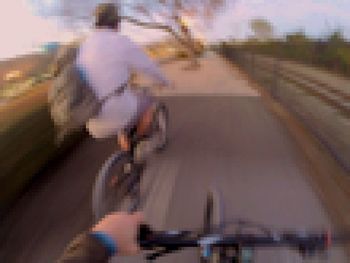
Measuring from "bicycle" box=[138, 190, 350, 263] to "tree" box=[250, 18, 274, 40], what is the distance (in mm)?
501

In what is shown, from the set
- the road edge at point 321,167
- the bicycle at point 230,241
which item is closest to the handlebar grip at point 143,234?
the bicycle at point 230,241

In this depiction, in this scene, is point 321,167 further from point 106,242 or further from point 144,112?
point 106,242

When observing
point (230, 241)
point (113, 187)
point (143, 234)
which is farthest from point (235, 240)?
point (113, 187)

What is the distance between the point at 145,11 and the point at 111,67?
6.1 inches

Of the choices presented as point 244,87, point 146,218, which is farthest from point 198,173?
point 244,87

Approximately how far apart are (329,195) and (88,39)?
2.21ft

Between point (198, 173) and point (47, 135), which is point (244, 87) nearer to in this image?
point (198, 173)

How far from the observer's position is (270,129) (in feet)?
4.11

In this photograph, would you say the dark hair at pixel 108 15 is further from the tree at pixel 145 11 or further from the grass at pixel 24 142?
the grass at pixel 24 142

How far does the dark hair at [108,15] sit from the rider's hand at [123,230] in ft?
1.32

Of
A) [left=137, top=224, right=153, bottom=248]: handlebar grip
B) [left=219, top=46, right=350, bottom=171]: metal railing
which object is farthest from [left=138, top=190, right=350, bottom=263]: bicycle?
[left=219, top=46, right=350, bottom=171]: metal railing

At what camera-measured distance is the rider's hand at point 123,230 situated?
0.96m

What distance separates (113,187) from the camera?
1188mm

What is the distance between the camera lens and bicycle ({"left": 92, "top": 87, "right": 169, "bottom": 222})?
1.15 metres
